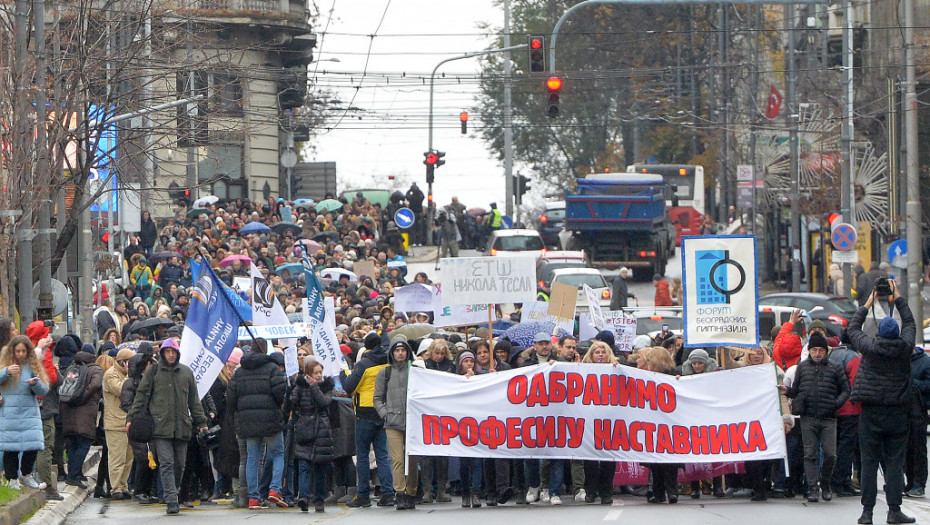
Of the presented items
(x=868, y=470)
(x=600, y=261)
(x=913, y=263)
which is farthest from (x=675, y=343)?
(x=600, y=261)

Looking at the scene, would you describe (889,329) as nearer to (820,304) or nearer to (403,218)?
(820,304)

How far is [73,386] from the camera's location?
15297 millimetres

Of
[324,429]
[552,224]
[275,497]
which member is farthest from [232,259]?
[552,224]

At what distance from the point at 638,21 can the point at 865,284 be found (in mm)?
36219

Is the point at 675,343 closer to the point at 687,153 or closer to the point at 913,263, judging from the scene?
the point at 913,263

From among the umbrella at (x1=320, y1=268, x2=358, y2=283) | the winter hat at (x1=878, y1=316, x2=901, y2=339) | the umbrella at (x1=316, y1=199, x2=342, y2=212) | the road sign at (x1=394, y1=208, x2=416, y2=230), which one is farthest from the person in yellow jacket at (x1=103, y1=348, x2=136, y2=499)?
the road sign at (x1=394, y1=208, x2=416, y2=230)

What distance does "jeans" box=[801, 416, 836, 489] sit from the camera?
14070 mm

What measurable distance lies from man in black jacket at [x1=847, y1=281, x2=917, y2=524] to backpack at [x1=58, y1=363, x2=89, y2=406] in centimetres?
733

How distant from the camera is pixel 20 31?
18844 mm

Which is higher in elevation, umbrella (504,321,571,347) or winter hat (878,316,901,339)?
winter hat (878,316,901,339)

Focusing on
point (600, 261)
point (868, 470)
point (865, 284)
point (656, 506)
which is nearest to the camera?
point (868, 470)

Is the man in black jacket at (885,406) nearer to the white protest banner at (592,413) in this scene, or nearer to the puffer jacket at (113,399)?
the white protest banner at (592,413)

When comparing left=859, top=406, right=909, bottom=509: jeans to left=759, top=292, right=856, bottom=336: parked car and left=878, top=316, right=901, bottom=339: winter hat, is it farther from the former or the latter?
left=759, top=292, right=856, bottom=336: parked car

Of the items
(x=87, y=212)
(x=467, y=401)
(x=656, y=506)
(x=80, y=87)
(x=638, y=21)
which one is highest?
(x=638, y=21)
